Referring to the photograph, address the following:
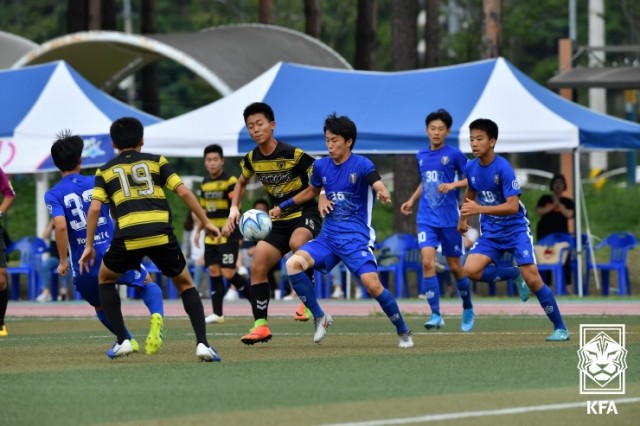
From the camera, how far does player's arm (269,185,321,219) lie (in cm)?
1326

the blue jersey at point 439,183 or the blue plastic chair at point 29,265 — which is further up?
the blue jersey at point 439,183

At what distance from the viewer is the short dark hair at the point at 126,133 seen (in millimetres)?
11734

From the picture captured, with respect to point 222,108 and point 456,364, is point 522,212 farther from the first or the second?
point 222,108

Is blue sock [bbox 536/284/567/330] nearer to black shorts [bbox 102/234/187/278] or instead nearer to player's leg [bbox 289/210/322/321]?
player's leg [bbox 289/210/322/321]

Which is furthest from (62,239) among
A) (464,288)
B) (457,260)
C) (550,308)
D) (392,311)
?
(457,260)

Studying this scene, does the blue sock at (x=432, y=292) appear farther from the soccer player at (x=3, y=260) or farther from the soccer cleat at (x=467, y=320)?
the soccer player at (x=3, y=260)

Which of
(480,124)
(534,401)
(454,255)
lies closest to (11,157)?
(454,255)

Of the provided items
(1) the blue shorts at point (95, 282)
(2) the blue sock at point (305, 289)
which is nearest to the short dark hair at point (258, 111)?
(2) the blue sock at point (305, 289)

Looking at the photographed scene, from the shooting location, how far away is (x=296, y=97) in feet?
77.1

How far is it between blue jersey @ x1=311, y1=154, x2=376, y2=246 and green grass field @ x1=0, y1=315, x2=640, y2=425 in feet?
3.16

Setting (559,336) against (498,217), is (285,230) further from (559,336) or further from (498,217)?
(559,336)

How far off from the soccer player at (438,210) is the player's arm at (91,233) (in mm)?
4437

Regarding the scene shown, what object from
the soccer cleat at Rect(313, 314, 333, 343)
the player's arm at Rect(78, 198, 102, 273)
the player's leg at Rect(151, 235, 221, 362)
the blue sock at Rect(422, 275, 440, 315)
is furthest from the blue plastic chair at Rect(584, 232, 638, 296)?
the player's arm at Rect(78, 198, 102, 273)

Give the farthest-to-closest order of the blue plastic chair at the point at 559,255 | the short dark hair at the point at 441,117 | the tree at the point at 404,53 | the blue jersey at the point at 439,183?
the tree at the point at 404,53 → the blue plastic chair at the point at 559,255 → the blue jersey at the point at 439,183 → the short dark hair at the point at 441,117
